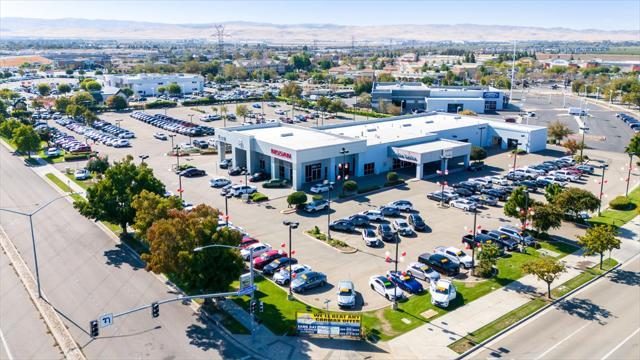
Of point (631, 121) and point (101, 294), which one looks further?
point (631, 121)

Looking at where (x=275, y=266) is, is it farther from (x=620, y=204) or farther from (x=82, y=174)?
(x=82, y=174)

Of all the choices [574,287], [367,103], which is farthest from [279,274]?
[367,103]

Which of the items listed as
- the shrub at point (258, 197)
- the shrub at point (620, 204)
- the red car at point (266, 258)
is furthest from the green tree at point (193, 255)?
the shrub at point (620, 204)

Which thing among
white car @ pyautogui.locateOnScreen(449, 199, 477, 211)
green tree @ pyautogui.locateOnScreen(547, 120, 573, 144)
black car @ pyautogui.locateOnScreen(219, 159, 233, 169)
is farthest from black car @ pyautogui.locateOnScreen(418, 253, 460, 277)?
green tree @ pyautogui.locateOnScreen(547, 120, 573, 144)

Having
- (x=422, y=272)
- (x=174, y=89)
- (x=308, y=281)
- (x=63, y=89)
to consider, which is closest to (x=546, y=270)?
(x=422, y=272)

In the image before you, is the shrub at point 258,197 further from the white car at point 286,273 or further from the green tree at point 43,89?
the green tree at point 43,89

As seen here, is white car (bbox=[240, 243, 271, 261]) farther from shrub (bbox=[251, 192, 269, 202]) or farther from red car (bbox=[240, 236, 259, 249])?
shrub (bbox=[251, 192, 269, 202])
